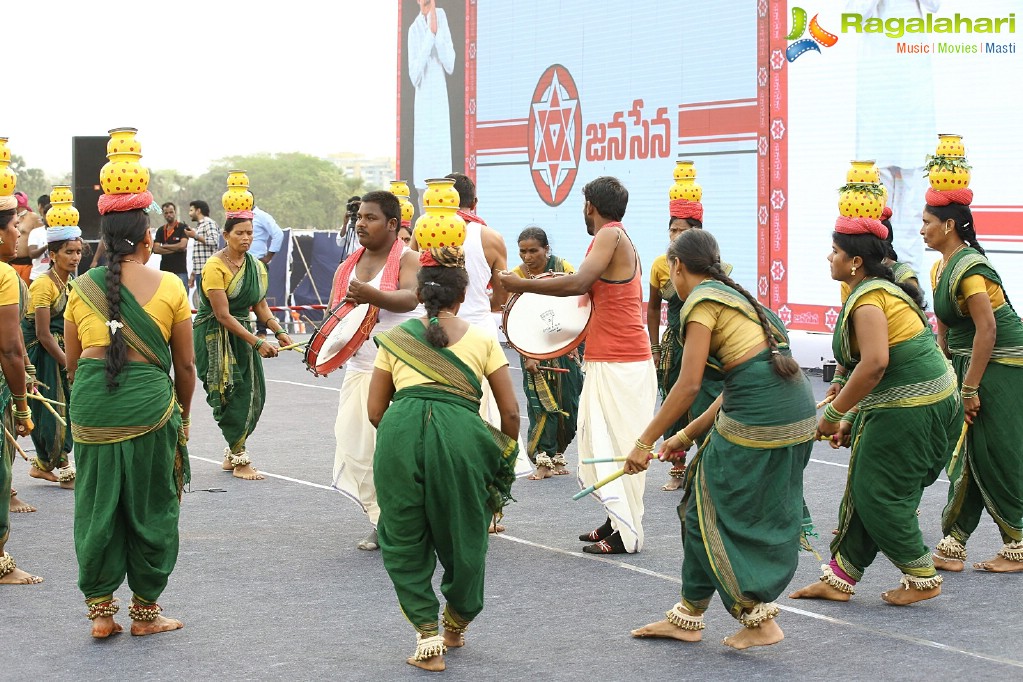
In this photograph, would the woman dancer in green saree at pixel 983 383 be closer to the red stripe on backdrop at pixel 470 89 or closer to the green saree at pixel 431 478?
the green saree at pixel 431 478

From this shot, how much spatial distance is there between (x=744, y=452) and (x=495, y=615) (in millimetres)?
1464

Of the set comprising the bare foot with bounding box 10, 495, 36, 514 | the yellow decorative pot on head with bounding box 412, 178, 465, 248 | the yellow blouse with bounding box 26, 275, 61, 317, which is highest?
the yellow decorative pot on head with bounding box 412, 178, 465, 248

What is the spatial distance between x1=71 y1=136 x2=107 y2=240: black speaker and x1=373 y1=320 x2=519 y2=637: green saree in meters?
15.4

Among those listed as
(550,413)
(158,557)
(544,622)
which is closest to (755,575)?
(544,622)

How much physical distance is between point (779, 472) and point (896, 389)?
37.1 inches

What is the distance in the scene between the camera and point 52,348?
9039mm

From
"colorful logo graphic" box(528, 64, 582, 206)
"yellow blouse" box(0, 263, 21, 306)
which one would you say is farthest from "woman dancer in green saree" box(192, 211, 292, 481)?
"colorful logo graphic" box(528, 64, 582, 206)

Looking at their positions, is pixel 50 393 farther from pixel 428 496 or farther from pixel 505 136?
pixel 505 136

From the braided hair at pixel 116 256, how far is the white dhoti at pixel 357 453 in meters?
1.89

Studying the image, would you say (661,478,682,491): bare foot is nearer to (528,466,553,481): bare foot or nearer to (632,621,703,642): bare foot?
(528,466,553,481): bare foot

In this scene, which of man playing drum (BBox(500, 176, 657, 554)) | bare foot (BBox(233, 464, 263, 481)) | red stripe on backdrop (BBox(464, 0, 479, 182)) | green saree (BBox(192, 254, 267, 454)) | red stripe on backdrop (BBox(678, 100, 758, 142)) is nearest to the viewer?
man playing drum (BBox(500, 176, 657, 554))

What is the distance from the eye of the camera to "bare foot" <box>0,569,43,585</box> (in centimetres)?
690

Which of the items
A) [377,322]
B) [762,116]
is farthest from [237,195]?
[762,116]

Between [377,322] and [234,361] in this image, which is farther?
[234,361]
